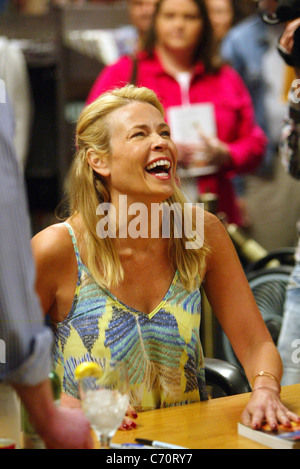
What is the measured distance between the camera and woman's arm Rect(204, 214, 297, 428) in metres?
1.83

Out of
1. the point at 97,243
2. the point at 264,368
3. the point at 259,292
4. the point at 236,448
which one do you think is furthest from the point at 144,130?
the point at 259,292

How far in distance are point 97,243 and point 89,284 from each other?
0.41 ft

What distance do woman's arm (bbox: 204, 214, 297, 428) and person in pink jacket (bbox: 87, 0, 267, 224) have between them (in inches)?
58.7

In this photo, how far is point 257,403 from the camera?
1.53 m

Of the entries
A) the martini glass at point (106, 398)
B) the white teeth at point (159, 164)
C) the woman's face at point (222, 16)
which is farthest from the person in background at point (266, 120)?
the martini glass at point (106, 398)

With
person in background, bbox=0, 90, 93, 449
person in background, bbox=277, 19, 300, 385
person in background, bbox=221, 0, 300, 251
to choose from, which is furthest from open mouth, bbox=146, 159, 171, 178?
person in background, bbox=221, 0, 300, 251

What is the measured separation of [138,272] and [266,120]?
2.77 meters

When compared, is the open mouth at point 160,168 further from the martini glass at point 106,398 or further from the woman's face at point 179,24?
A: the woman's face at point 179,24

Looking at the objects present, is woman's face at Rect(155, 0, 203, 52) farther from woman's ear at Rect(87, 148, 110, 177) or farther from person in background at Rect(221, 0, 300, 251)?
woman's ear at Rect(87, 148, 110, 177)

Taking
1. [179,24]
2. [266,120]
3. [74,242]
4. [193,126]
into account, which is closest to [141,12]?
[179,24]

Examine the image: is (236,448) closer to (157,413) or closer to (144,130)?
(157,413)

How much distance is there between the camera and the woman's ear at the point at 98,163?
200 centimetres

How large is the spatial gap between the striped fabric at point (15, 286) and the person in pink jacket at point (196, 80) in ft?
8.25

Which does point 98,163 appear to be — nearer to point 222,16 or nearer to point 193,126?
point 193,126
